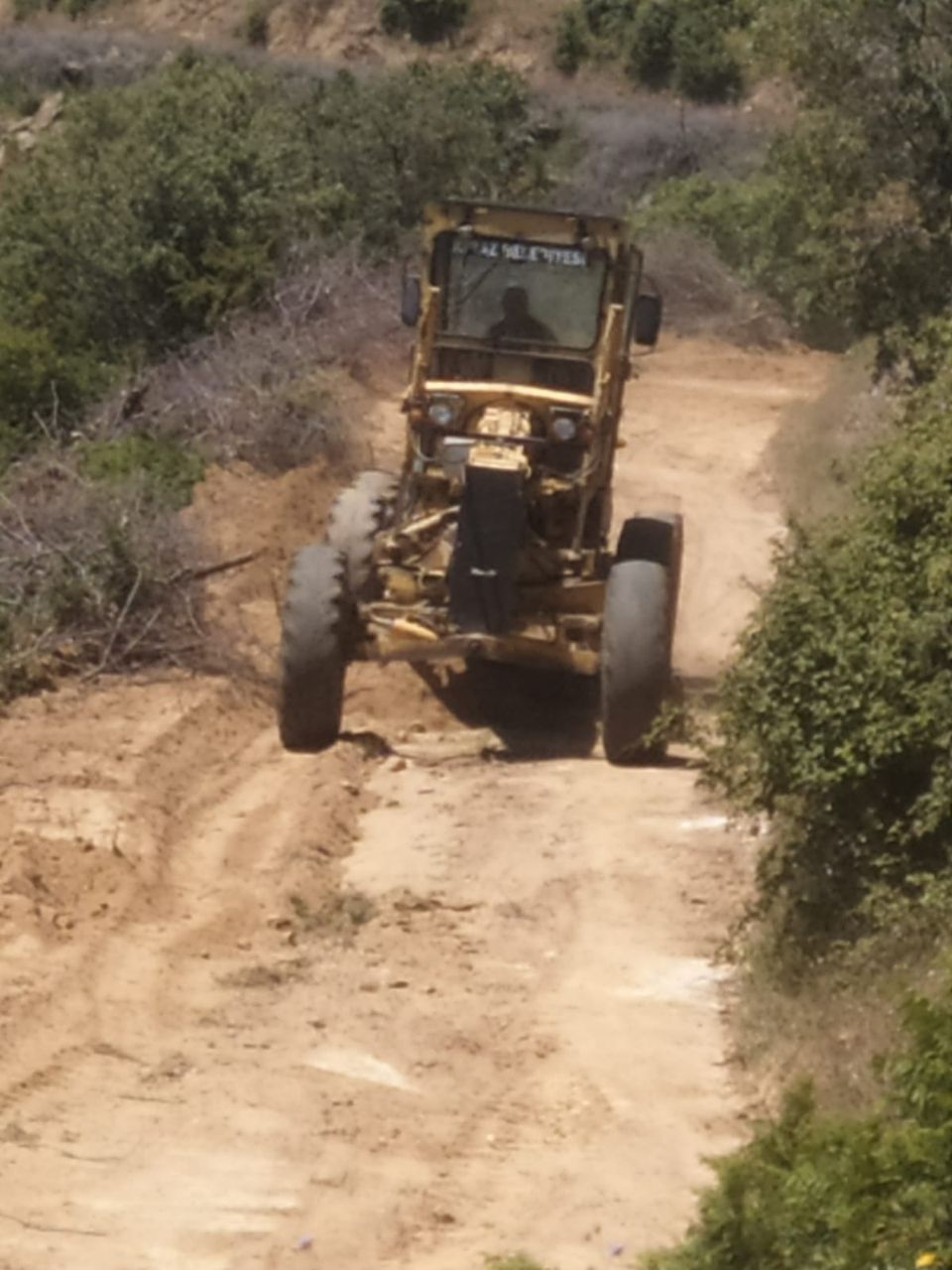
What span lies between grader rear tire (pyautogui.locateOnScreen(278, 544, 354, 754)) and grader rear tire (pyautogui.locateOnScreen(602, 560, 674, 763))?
1.48 m

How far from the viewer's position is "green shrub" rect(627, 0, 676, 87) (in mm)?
50312

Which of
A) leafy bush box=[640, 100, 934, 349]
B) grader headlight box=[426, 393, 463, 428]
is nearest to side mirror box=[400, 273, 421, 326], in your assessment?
grader headlight box=[426, 393, 463, 428]

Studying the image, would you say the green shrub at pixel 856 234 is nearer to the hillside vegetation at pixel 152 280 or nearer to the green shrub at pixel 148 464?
the hillside vegetation at pixel 152 280

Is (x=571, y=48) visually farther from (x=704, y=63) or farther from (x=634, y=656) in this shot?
(x=634, y=656)

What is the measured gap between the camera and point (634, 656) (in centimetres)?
1248

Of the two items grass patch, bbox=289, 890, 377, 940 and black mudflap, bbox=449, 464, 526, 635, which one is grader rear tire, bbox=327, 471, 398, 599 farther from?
grass patch, bbox=289, 890, 377, 940

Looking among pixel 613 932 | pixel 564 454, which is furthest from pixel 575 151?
pixel 613 932

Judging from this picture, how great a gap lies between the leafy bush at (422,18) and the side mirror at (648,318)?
4414cm

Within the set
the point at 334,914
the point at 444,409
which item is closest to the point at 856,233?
the point at 444,409

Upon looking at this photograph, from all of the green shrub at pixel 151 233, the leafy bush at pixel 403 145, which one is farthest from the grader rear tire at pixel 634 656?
the leafy bush at pixel 403 145

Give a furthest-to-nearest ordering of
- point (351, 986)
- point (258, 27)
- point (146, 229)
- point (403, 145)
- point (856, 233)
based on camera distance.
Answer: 1. point (258, 27)
2. point (403, 145)
3. point (146, 229)
4. point (856, 233)
5. point (351, 986)

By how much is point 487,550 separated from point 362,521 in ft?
7.96

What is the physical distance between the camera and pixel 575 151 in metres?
39.8

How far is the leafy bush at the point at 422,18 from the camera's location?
182ft
